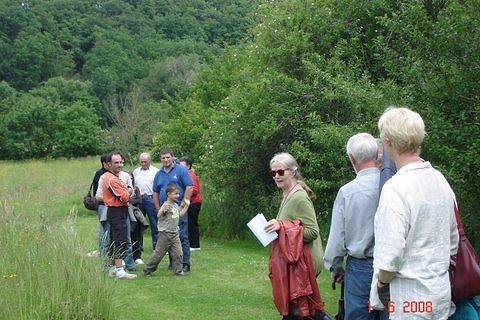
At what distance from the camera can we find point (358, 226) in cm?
467

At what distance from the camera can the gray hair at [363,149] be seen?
4.74 metres

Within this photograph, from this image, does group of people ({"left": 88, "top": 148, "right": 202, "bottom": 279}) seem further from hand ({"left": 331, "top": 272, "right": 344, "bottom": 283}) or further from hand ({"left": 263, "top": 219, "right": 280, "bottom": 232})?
hand ({"left": 331, "top": 272, "right": 344, "bottom": 283})

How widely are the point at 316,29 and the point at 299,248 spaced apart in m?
9.31

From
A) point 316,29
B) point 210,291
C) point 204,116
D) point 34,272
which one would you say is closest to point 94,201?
Answer: point 210,291

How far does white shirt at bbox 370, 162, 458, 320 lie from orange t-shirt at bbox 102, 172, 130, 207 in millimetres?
6447

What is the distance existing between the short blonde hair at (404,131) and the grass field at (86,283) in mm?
3871

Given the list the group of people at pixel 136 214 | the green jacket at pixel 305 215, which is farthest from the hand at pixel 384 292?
the group of people at pixel 136 214

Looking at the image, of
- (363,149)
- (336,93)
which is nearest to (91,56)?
(336,93)

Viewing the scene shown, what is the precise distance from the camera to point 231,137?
1473cm

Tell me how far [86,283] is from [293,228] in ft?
7.25

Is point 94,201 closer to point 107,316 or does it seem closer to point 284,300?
point 107,316

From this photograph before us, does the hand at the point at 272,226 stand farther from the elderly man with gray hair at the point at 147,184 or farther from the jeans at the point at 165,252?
the elderly man with gray hair at the point at 147,184

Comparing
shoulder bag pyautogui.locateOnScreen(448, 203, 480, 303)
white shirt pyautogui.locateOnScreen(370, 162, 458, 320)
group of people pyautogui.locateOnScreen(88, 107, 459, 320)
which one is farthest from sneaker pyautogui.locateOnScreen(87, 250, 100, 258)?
shoulder bag pyautogui.locateOnScreen(448, 203, 480, 303)

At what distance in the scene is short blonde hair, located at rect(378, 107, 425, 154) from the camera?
3471mm
